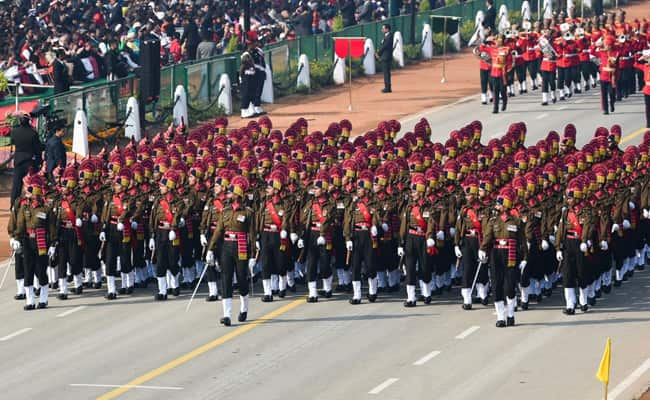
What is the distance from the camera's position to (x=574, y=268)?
25.8 metres

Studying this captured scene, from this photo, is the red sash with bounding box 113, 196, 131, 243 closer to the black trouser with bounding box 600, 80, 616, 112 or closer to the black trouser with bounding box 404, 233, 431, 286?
the black trouser with bounding box 404, 233, 431, 286

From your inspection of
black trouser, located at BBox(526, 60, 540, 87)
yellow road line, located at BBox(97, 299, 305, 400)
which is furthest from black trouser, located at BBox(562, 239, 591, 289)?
black trouser, located at BBox(526, 60, 540, 87)

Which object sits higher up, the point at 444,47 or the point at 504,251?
the point at 444,47

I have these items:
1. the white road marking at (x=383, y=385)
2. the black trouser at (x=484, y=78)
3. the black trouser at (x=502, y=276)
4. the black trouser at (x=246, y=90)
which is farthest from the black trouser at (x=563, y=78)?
the white road marking at (x=383, y=385)

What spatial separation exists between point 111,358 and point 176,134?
9035 millimetres

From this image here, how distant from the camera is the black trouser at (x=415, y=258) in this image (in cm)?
2638

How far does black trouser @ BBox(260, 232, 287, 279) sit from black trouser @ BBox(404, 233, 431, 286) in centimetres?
192

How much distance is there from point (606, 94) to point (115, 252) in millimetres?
18096

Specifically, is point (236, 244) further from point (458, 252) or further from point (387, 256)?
point (458, 252)

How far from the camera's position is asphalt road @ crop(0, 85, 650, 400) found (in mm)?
21922

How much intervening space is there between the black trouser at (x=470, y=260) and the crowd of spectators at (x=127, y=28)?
51.9 feet

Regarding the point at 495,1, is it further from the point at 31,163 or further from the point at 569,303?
the point at 569,303

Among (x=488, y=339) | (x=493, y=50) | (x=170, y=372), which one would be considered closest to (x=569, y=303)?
(x=488, y=339)

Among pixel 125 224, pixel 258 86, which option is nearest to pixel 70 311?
pixel 125 224
